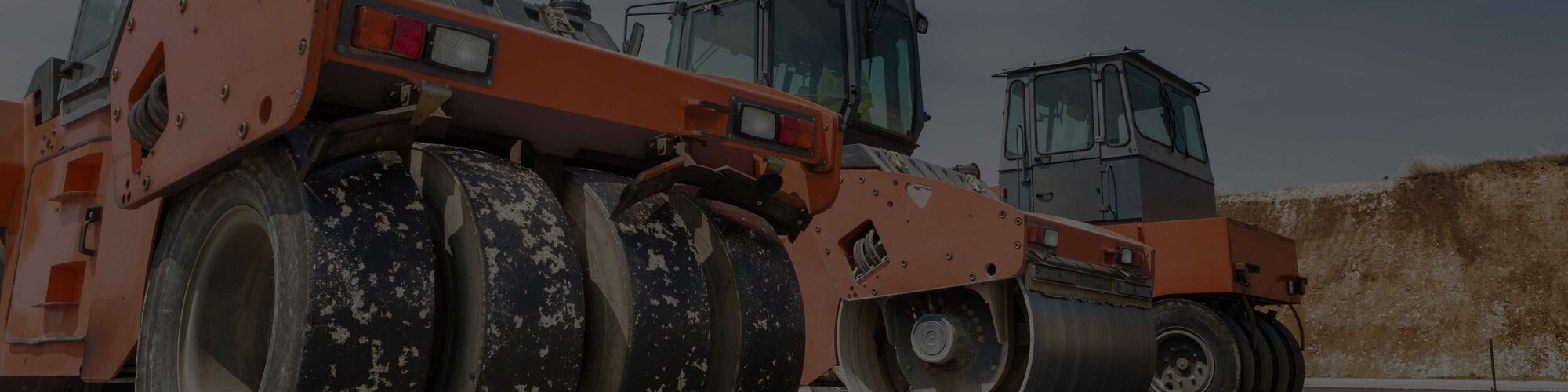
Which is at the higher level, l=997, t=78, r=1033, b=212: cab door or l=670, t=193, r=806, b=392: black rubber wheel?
l=997, t=78, r=1033, b=212: cab door

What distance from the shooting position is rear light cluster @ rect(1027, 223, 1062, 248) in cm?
534

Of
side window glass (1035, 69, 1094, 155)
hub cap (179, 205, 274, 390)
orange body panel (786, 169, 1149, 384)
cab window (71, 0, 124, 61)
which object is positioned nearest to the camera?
hub cap (179, 205, 274, 390)

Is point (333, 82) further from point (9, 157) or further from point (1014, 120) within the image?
point (1014, 120)

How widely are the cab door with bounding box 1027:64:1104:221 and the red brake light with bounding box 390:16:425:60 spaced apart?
7.24 metres

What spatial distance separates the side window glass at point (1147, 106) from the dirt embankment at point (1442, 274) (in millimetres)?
12440

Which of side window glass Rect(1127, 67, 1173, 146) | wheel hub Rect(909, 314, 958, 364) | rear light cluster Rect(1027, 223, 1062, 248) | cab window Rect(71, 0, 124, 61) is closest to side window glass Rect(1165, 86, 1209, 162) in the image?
side window glass Rect(1127, 67, 1173, 146)

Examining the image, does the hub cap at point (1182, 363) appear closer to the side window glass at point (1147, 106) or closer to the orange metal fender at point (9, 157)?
the side window glass at point (1147, 106)

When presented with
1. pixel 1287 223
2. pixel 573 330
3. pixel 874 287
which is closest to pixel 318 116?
pixel 573 330

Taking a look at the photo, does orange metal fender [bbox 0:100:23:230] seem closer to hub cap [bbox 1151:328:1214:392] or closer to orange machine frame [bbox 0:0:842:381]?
orange machine frame [bbox 0:0:842:381]

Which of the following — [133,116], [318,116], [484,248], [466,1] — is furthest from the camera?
[466,1]

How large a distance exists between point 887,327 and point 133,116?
3839 millimetres

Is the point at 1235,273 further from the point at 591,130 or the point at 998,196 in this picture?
the point at 591,130

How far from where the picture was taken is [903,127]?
286 inches

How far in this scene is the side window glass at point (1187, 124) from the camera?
9852mm
